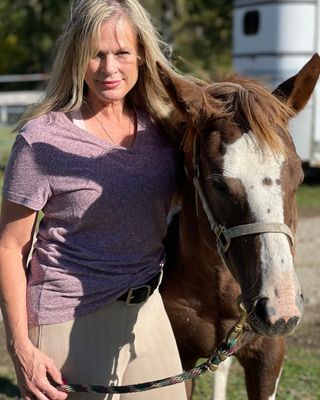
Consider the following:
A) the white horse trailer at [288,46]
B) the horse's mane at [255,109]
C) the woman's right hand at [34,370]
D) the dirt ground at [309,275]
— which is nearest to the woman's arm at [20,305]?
the woman's right hand at [34,370]

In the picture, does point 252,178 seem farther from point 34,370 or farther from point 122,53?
point 34,370

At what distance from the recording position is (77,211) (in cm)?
256

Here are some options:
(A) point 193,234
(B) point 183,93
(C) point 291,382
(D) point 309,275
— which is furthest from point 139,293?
(D) point 309,275

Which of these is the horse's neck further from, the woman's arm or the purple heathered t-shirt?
the woman's arm

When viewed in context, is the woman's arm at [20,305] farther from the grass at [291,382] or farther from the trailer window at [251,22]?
the trailer window at [251,22]

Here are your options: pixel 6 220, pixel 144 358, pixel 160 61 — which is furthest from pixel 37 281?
pixel 160 61

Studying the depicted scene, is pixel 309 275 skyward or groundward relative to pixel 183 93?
groundward

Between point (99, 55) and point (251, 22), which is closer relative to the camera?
point (99, 55)

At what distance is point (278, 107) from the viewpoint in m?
2.61

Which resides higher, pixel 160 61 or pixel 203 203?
pixel 160 61

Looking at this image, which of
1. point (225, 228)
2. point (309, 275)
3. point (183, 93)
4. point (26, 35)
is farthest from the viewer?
point (26, 35)

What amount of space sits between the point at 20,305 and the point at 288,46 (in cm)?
1082

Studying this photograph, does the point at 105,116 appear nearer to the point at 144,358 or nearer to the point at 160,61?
the point at 160,61

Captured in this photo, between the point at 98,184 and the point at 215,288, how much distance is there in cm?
73
